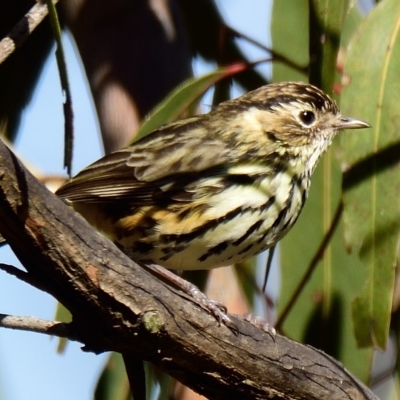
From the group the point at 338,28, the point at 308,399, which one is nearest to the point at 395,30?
the point at 338,28

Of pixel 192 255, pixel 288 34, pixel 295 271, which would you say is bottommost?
pixel 192 255

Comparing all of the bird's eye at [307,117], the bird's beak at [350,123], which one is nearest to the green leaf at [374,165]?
the bird's beak at [350,123]

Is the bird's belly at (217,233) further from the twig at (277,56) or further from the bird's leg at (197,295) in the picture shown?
the twig at (277,56)

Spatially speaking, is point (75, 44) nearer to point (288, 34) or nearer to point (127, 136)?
point (127, 136)

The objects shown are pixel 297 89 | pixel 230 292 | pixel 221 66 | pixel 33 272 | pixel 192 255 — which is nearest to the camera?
pixel 33 272

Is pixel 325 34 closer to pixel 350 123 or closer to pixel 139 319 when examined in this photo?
pixel 350 123

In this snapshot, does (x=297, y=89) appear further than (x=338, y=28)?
Yes

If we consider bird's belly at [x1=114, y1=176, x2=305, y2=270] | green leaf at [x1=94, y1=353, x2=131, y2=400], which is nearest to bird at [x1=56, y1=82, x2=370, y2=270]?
bird's belly at [x1=114, y1=176, x2=305, y2=270]
